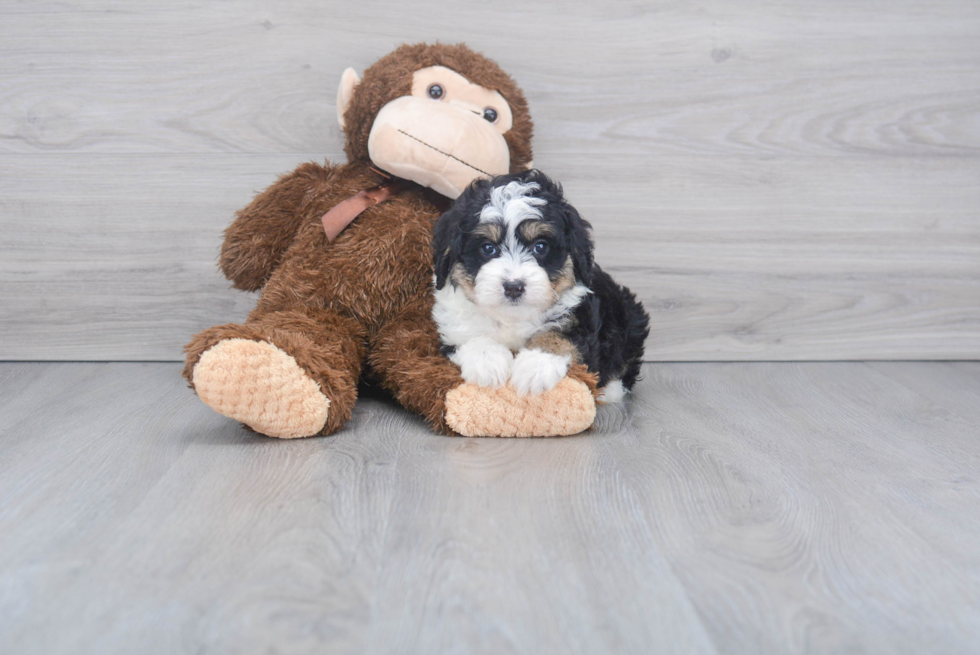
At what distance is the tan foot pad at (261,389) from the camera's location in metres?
1.33

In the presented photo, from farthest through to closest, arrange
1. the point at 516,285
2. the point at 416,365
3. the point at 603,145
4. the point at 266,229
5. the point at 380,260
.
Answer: the point at 603,145 < the point at 266,229 < the point at 380,260 < the point at 416,365 < the point at 516,285

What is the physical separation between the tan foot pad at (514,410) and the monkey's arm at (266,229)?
0.61 metres

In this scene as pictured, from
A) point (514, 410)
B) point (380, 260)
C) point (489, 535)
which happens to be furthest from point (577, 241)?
point (489, 535)

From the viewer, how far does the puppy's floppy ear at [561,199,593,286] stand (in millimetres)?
1440

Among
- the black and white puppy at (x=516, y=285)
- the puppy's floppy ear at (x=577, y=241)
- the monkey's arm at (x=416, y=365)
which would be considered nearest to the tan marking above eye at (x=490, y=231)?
the black and white puppy at (x=516, y=285)

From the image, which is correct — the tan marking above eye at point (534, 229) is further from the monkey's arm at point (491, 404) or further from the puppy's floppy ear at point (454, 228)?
the monkey's arm at point (491, 404)

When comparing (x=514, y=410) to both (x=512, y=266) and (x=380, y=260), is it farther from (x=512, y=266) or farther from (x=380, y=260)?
(x=380, y=260)

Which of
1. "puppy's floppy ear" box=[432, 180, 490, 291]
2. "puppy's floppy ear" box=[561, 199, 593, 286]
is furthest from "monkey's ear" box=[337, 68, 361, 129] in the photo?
"puppy's floppy ear" box=[561, 199, 593, 286]

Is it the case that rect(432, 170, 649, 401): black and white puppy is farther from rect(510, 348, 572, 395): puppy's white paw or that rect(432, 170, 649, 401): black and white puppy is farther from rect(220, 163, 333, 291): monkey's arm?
rect(220, 163, 333, 291): monkey's arm

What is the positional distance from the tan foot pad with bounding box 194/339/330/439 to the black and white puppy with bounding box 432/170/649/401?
0.98 feet

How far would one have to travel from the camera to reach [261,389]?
1360 millimetres

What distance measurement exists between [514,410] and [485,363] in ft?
0.34

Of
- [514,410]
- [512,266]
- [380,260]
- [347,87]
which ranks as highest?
[347,87]

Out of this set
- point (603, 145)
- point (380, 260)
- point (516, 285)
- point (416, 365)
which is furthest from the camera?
point (603, 145)
